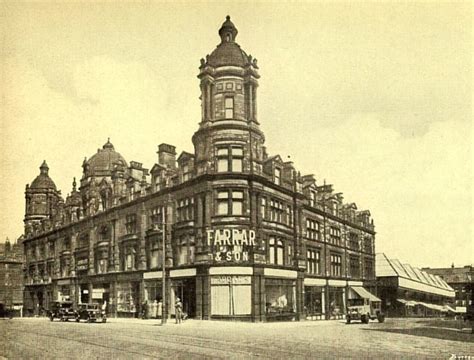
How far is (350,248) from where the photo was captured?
179ft

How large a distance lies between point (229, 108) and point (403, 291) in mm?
35534

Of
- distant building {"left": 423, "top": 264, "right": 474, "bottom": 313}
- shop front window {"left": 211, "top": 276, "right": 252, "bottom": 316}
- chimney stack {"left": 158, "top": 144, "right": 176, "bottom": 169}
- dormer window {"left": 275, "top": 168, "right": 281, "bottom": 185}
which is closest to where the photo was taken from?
shop front window {"left": 211, "top": 276, "right": 252, "bottom": 316}

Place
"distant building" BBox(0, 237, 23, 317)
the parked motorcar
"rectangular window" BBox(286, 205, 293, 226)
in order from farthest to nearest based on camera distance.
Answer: "distant building" BBox(0, 237, 23, 317), "rectangular window" BBox(286, 205, 293, 226), the parked motorcar

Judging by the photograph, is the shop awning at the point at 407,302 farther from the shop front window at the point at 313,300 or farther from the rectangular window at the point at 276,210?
the rectangular window at the point at 276,210

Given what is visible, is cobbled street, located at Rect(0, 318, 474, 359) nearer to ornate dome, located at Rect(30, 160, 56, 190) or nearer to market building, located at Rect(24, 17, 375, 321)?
market building, located at Rect(24, 17, 375, 321)

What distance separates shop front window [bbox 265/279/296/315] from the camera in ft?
118

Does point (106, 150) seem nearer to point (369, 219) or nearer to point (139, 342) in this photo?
point (369, 219)

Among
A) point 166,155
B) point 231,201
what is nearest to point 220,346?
point 231,201

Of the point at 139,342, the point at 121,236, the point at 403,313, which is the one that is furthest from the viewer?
the point at 403,313

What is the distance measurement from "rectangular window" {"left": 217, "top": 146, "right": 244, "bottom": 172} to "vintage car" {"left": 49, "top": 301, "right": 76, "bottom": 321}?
50.7 feet

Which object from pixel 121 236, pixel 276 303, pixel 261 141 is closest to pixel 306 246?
pixel 276 303

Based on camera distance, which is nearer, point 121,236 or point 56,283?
point 121,236

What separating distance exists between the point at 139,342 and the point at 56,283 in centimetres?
3823

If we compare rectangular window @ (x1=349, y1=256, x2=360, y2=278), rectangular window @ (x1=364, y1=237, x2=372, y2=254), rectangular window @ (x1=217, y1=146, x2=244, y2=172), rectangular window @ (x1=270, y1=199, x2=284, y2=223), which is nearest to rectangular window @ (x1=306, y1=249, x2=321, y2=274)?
rectangular window @ (x1=270, y1=199, x2=284, y2=223)
